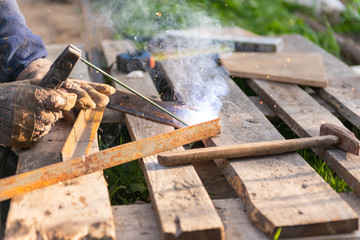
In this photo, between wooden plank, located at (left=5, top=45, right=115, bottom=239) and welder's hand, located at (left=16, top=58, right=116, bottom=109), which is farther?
welder's hand, located at (left=16, top=58, right=116, bottom=109)

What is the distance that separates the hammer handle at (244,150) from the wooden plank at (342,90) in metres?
0.54

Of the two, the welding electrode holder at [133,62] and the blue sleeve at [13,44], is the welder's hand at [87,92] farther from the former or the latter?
the welding electrode holder at [133,62]

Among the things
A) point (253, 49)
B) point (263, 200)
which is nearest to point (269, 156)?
point (263, 200)

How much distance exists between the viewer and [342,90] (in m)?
2.87

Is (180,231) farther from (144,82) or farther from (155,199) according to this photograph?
(144,82)

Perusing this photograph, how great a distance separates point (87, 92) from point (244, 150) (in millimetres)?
770

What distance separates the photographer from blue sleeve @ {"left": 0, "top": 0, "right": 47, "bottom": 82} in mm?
2506

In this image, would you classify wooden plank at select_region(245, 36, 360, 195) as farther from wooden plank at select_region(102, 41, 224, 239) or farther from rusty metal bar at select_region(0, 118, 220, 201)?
wooden plank at select_region(102, 41, 224, 239)

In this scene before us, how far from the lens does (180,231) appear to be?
1548 mm

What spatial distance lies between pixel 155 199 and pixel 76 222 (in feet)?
0.97

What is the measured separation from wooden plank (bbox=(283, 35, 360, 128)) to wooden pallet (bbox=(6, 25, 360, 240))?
0.43 m

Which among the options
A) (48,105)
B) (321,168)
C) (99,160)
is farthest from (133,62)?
(321,168)

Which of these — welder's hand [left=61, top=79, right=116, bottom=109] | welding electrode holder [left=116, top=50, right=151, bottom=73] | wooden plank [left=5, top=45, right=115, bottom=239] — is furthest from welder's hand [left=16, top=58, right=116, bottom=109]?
welding electrode holder [left=116, top=50, right=151, bottom=73]

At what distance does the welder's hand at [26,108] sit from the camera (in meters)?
1.93
